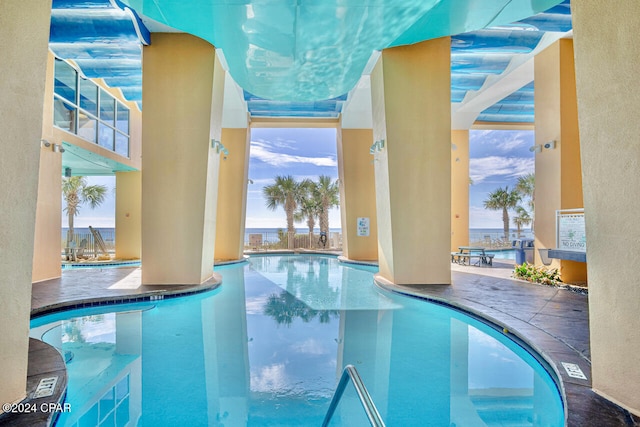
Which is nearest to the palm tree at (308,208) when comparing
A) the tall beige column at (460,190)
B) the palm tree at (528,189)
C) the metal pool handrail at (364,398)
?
the tall beige column at (460,190)

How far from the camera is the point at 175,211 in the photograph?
7.54 m

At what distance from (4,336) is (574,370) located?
4547 mm

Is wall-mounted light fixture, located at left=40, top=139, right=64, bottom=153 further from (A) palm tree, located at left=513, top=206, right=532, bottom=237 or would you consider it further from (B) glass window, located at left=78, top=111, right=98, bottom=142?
(A) palm tree, located at left=513, top=206, right=532, bottom=237

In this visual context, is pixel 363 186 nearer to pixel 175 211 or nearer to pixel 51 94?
pixel 175 211

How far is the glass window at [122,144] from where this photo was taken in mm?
12521

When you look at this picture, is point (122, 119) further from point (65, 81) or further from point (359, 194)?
point (359, 194)

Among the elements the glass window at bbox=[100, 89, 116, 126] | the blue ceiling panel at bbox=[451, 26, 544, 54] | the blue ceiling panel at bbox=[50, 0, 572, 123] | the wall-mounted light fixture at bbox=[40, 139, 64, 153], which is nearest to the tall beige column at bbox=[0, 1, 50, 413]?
the blue ceiling panel at bbox=[50, 0, 572, 123]

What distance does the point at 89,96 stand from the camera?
11.3 metres

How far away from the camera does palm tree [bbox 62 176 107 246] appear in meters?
17.5

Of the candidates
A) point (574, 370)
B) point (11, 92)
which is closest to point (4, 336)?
→ point (11, 92)

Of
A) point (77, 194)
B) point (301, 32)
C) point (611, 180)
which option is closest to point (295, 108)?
point (301, 32)

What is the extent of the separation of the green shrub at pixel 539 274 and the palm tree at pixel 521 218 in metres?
16.5

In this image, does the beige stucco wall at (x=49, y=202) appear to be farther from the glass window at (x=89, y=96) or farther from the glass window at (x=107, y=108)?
the glass window at (x=107, y=108)

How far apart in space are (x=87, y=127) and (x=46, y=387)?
10345 millimetres
